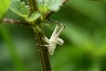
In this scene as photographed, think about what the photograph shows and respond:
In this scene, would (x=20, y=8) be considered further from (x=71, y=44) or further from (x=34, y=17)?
(x=71, y=44)

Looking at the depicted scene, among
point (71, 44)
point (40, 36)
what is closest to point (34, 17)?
point (40, 36)

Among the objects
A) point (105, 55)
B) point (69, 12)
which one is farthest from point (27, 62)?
point (105, 55)

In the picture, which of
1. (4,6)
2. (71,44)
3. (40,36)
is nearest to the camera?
(4,6)

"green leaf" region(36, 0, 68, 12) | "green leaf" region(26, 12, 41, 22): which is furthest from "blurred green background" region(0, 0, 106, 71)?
"green leaf" region(26, 12, 41, 22)

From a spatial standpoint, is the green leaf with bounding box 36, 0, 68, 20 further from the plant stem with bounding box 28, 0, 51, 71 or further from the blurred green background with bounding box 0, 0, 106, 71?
the blurred green background with bounding box 0, 0, 106, 71

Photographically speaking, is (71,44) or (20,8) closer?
(20,8)

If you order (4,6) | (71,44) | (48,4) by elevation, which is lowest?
(4,6)

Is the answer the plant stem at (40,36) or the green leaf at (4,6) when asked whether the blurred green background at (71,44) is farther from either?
the green leaf at (4,6)

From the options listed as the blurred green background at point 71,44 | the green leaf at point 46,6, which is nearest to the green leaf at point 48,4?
the green leaf at point 46,6

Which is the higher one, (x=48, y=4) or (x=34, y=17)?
(x=48, y=4)
